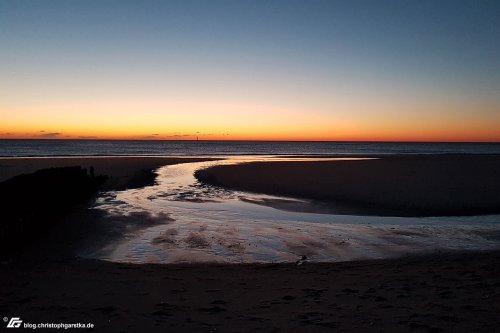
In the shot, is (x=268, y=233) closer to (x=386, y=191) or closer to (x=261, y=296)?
(x=261, y=296)

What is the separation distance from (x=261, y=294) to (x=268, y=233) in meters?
5.89

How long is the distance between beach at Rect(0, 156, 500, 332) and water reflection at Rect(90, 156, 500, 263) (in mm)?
935

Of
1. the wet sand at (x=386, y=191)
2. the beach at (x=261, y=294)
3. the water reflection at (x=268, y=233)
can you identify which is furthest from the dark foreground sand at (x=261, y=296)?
the wet sand at (x=386, y=191)

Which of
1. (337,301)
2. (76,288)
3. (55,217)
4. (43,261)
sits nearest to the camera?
(337,301)

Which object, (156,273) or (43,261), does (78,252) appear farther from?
(156,273)

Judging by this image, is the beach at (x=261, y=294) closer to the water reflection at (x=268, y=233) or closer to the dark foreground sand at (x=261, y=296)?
the dark foreground sand at (x=261, y=296)

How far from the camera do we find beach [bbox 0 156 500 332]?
19.0ft

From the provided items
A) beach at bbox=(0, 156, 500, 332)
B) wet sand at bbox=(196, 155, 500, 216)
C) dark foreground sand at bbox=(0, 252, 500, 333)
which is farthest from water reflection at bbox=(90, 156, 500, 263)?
wet sand at bbox=(196, 155, 500, 216)

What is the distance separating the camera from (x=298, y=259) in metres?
9.99

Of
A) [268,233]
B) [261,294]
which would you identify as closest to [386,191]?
[268,233]

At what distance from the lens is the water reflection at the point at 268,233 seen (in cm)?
1051

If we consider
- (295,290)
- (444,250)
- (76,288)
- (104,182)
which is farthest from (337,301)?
(104,182)

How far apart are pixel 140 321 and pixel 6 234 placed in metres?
6.94

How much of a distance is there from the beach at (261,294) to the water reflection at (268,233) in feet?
3.07
